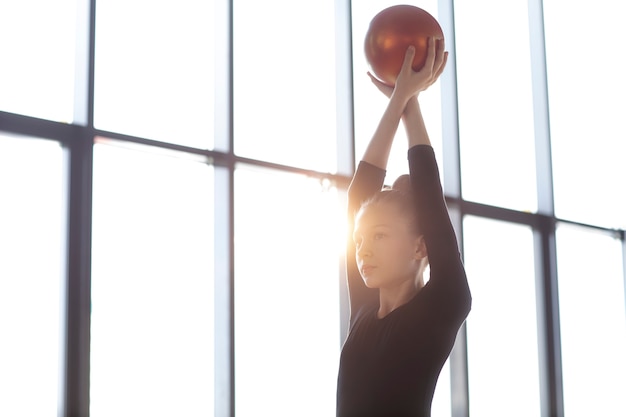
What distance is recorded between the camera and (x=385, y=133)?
1.68 meters

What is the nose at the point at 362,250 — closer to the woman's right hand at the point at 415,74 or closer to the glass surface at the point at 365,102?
the woman's right hand at the point at 415,74

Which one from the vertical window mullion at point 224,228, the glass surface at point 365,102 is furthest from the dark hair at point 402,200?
the glass surface at point 365,102

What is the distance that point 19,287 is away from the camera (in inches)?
89.6

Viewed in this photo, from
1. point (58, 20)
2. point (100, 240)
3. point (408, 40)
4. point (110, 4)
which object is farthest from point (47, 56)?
point (408, 40)

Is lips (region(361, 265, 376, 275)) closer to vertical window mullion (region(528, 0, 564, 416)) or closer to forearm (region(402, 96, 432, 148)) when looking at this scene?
forearm (region(402, 96, 432, 148))

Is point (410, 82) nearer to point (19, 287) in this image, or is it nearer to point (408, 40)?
point (408, 40)

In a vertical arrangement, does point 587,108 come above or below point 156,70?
above

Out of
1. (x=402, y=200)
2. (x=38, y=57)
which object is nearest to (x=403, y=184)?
(x=402, y=200)

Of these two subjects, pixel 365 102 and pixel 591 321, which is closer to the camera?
pixel 365 102

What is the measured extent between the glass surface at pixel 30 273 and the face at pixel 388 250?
1080 mm

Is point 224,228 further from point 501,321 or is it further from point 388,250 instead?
point 501,321

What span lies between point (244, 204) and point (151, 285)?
16.3 inches

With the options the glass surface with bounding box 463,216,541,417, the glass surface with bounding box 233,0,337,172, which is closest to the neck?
the glass surface with bounding box 233,0,337,172

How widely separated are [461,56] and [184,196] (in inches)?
59.4
